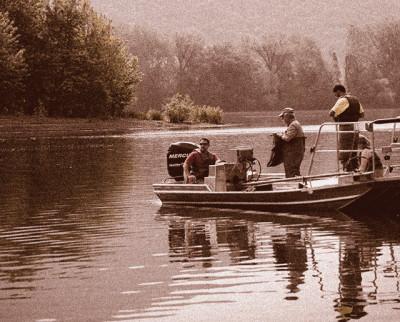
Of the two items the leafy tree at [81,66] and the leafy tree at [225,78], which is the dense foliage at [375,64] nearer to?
the leafy tree at [225,78]

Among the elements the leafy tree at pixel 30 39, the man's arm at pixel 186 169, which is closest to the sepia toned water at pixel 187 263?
the man's arm at pixel 186 169

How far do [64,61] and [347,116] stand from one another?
242 ft

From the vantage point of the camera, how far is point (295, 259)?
46.3 feet

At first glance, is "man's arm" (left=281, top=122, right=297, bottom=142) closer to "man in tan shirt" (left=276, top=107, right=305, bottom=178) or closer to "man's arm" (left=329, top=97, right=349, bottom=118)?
"man in tan shirt" (left=276, top=107, right=305, bottom=178)

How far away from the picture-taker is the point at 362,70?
13912 centimetres

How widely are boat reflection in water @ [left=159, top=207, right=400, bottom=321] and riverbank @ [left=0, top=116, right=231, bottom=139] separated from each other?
5846 cm

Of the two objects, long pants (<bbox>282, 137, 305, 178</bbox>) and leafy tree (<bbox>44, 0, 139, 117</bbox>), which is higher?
leafy tree (<bbox>44, 0, 139, 117</bbox>)

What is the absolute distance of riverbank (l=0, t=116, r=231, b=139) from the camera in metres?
80.6

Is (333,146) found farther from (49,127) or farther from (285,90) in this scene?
(285,90)

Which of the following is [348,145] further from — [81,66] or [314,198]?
[81,66]

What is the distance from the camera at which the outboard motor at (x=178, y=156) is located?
24234 millimetres

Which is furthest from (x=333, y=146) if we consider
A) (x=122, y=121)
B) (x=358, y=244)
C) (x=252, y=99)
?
(x=252, y=99)

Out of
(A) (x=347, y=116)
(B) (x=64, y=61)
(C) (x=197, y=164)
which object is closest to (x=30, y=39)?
(B) (x=64, y=61)

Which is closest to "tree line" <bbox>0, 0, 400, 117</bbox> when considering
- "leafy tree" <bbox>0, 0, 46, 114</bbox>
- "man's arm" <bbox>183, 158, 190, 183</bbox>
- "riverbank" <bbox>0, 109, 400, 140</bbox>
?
"leafy tree" <bbox>0, 0, 46, 114</bbox>
